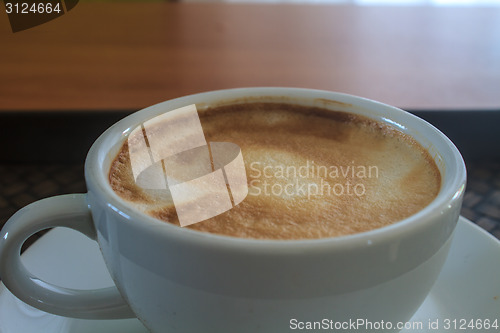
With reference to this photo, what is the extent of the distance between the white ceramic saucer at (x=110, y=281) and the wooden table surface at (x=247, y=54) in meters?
0.38

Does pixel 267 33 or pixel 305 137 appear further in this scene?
pixel 267 33

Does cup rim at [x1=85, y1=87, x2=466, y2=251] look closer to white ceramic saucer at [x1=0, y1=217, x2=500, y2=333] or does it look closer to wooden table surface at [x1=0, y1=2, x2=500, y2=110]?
white ceramic saucer at [x1=0, y1=217, x2=500, y2=333]

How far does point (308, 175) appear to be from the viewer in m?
0.58

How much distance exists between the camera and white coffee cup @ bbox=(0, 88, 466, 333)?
397mm

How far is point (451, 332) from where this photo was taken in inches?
21.5

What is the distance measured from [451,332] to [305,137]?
289 mm

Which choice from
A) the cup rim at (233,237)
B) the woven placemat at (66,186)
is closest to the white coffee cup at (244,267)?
the cup rim at (233,237)

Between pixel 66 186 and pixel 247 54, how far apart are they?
2.17 ft

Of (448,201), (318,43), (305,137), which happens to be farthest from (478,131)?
(318,43)

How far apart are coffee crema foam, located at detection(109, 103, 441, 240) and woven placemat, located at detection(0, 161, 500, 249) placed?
0.24 metres

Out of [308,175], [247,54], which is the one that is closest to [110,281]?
[308,175]

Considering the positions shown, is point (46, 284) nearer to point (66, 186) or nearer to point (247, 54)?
point (66, 186)

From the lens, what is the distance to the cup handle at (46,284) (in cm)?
50

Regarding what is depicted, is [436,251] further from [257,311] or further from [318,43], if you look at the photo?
[318,43]
